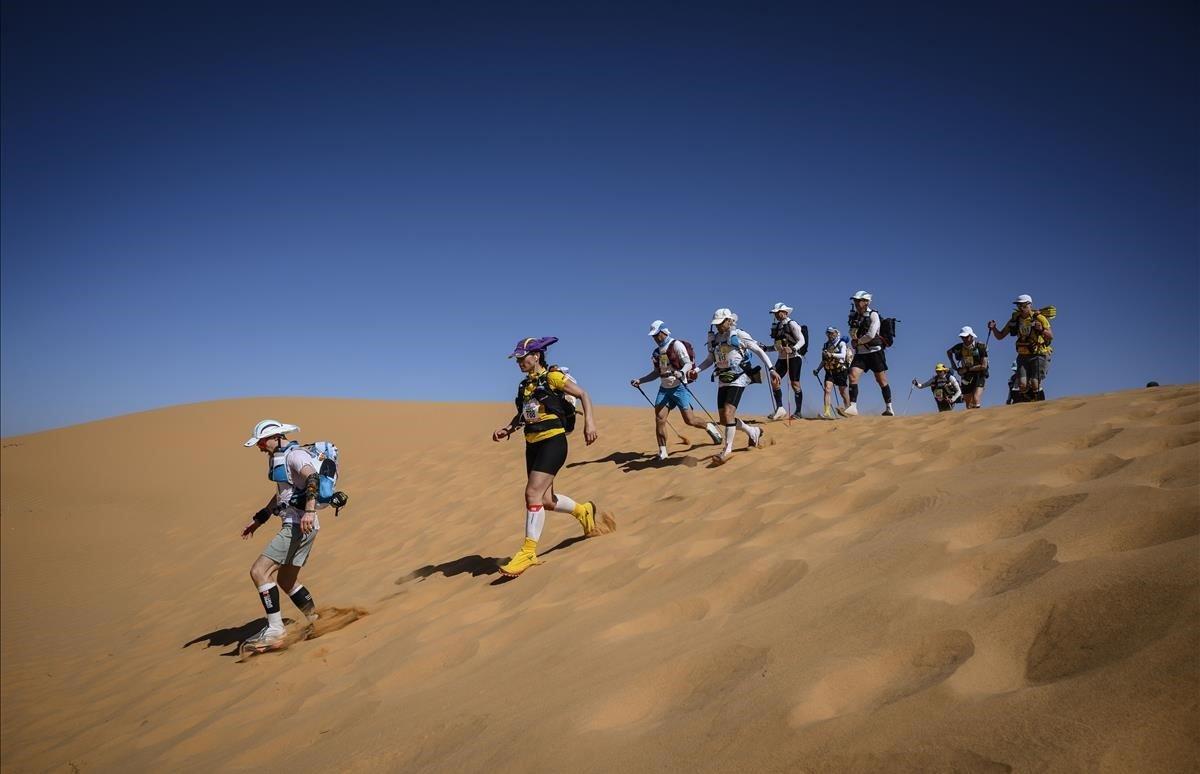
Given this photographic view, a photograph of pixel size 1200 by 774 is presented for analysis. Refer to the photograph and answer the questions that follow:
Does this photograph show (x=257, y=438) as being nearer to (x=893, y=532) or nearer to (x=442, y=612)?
(x=442, y=612)

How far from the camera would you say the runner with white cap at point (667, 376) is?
9055mm

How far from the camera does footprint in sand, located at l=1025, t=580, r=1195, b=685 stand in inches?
66.6

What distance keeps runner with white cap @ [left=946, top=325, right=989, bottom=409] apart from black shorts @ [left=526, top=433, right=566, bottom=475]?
383 inches

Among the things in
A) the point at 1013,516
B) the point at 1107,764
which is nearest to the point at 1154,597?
the point at 1107,764

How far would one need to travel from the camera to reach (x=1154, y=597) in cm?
181

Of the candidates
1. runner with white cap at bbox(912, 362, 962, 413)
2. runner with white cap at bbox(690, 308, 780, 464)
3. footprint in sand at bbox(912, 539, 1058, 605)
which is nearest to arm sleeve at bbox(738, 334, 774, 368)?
runner with white cap at bbox(690, 308, 780, 464)

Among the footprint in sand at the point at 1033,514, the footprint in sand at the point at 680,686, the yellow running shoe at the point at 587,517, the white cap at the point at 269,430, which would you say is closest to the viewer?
the footprint in sand at the point at 680,686

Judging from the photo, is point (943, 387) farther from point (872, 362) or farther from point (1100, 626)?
point (1100, 626)

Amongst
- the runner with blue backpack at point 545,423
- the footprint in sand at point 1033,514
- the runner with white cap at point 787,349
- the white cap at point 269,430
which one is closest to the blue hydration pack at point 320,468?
the white cap at point 269,430

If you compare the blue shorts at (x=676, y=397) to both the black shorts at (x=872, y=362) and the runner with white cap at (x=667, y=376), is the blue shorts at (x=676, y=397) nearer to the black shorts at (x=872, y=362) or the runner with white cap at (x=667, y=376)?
the runner with white cap at (x=667, y=376)

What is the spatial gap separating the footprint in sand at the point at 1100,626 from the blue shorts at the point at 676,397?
23.8 feet

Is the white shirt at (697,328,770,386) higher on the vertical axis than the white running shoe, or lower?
higher

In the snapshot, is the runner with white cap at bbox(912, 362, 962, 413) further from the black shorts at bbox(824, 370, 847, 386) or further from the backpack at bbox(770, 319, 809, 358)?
the backpack at bbox(770, 319, 809, 358)

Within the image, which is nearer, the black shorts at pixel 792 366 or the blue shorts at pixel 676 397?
the blue shorts at pixel 676 397
